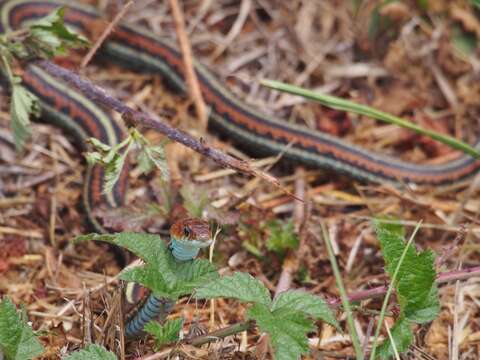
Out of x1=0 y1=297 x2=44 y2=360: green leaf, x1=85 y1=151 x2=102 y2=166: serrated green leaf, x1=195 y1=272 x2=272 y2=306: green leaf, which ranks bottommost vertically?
x1=0 y1=297 x2=44 y2=360: green leaf

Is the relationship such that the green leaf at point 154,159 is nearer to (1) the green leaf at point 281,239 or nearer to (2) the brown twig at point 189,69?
(1) the green leaf at point 281,239

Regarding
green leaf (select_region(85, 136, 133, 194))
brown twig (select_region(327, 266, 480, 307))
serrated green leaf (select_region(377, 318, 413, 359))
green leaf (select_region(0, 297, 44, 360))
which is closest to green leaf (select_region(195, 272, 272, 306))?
brown twig (select_region(327, 266, 480, 307))

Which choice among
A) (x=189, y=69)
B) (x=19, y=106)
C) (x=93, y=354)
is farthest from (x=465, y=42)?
(x=93, y=354)

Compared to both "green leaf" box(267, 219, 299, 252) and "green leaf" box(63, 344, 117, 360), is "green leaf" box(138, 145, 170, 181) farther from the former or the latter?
"green leaf" box(63, 344, 117, 360)

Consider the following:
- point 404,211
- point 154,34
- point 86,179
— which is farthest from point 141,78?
point 404,211

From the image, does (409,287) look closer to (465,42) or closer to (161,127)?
(161,127)

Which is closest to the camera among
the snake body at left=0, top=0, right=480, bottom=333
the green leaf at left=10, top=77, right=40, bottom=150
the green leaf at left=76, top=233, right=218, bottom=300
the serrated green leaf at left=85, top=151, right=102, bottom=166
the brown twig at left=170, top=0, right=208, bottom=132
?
the green leaf at left=76, top=233, right=218, bottom=300

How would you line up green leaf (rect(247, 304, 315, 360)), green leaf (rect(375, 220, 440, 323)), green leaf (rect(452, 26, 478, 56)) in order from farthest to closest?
1. green leaf (rect(452, 26, 478, 56))
2. green leaf (rect(375, 220, 440, 323))
3. green leaf (rect(247, 304, 315, 360))
